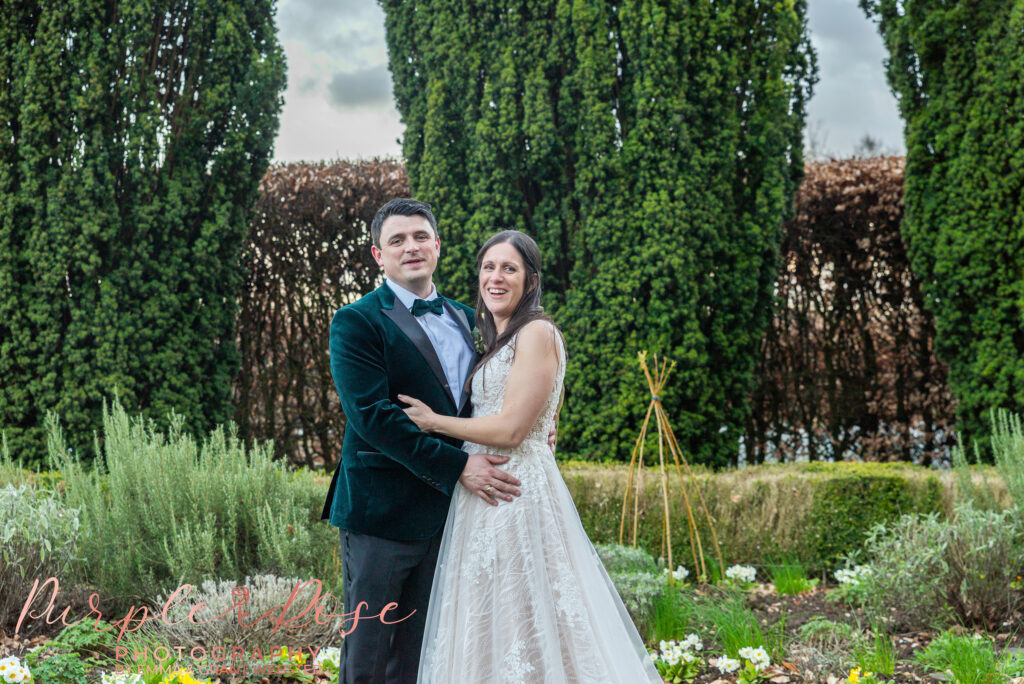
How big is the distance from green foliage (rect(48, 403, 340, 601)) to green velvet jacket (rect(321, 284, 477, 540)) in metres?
1.58

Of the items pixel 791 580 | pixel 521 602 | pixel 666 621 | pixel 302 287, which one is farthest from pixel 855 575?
pixel 302 287

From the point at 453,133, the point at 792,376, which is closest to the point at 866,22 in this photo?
the point at 792,376

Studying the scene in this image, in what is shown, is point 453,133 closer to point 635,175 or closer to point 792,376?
point 635,175

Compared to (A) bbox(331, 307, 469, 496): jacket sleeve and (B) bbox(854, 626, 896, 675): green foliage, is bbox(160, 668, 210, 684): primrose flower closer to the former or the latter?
(A) bbox(331, 307, 469, 496): jacket sleeve

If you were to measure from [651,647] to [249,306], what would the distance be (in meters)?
5.15

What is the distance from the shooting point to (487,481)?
2.43m

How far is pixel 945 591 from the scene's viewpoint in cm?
382

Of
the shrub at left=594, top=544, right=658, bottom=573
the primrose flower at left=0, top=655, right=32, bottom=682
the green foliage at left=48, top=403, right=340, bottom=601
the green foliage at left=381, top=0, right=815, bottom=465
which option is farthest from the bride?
the green foliage at left=381, top=0, right=815, bottom=465

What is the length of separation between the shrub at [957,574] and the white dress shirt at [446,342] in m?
2.54

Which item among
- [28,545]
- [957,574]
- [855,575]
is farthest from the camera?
[855,575]

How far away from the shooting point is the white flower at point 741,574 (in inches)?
181

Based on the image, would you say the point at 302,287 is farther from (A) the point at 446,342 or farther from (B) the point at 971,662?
(B) the point at 971,662

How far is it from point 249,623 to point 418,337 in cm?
163

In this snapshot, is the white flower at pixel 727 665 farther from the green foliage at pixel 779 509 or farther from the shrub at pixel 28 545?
the shrub at pixel 28 545
